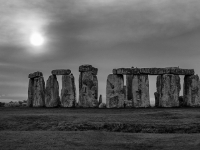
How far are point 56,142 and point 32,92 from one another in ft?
68.3

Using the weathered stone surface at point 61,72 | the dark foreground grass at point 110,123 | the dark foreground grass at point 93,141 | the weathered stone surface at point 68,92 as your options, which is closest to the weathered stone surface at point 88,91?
the weathered stone surface at point 68,92

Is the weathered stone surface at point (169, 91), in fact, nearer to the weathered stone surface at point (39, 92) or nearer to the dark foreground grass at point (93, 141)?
the weathered stone surface at point (39, 92)

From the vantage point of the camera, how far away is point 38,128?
19.5 meters

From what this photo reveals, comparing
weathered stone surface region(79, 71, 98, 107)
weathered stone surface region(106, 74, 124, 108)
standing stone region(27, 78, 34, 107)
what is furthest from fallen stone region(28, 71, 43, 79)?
weathered stone surface region(106, 74, 124, 108)

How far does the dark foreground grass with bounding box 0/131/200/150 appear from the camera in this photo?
46.4 ft

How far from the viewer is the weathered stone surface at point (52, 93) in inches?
1249

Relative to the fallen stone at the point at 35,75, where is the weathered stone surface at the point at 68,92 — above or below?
below

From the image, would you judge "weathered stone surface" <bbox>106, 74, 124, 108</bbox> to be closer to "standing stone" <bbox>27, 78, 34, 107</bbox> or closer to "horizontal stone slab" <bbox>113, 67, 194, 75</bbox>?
"horizontal stone slab" <bbox>113, 67, 194, 75</bbox>

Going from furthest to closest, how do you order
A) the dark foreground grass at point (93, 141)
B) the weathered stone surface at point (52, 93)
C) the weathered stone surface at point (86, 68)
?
the weathered stone surface at point (52, 93), the weathered stone surface at point (86, 68), the dark foreground grass at point (93, 141)

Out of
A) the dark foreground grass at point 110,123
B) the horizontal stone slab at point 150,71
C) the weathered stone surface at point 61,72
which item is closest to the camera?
the dark foreground grass at point 110,123

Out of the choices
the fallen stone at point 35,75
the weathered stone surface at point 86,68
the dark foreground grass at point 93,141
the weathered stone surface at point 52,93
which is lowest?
the dark foreground grass at point 93,141

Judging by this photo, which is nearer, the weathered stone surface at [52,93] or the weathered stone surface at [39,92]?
the weathered stone surface at [52,93]

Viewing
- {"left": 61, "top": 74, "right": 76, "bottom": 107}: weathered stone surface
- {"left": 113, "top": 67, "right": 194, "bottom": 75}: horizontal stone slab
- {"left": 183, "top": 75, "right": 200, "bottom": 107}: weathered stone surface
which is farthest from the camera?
{"left": 61, "top": 74, "right": 76, "bottom": 107}: weathered stone surface

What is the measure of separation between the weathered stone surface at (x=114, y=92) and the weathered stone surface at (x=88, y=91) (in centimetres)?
131
